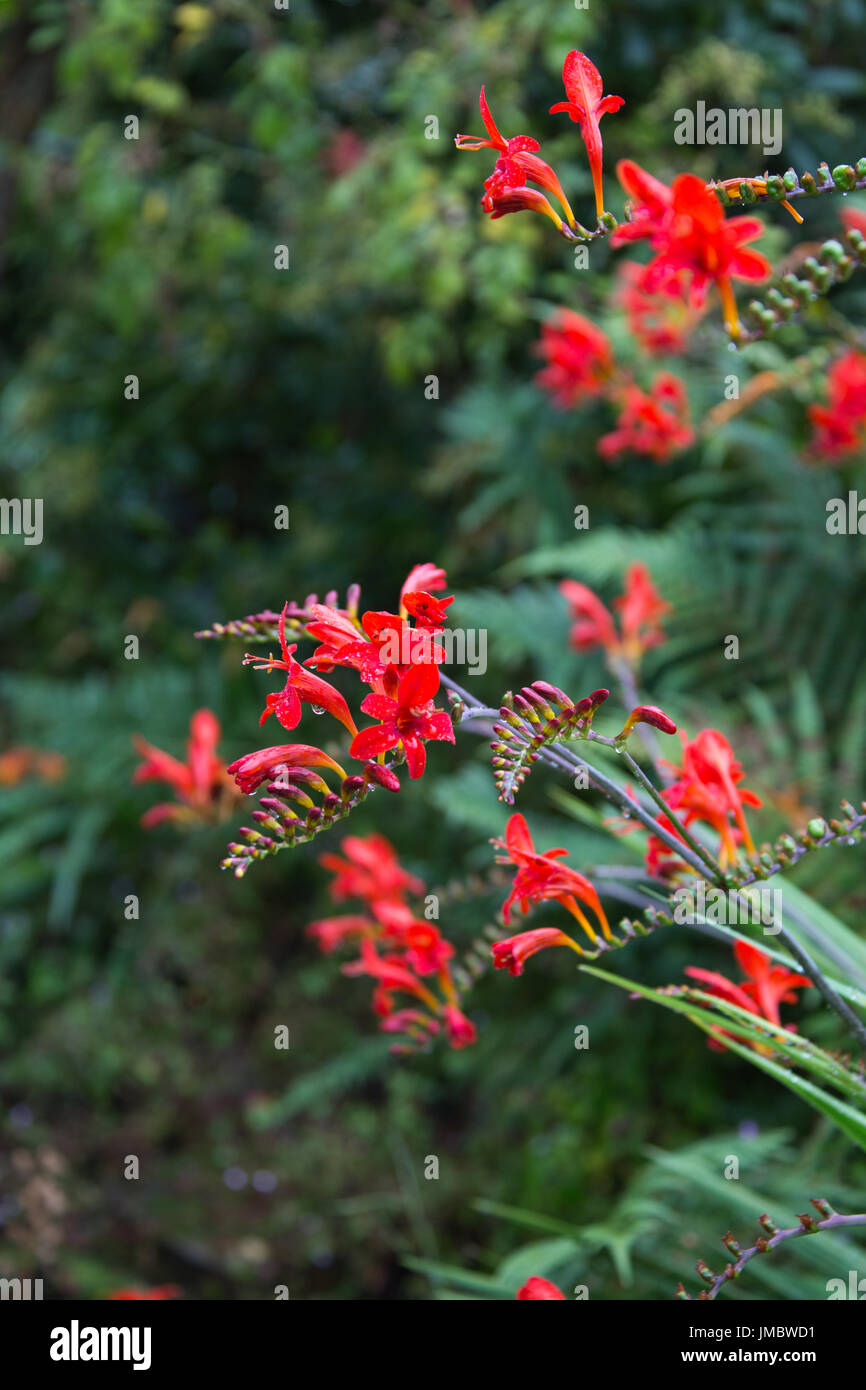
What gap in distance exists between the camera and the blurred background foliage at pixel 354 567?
2.54 meters

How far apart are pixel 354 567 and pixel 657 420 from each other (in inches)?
57.0

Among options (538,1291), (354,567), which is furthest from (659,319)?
(538,1291)

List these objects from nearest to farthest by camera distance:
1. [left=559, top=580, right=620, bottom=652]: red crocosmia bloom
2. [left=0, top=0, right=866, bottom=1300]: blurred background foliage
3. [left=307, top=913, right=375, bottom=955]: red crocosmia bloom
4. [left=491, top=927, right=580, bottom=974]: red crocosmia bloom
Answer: [left=491, top=927, right=580, bottom=974]: red crocosmia bloom → [left=307, top=913, right=375, bottom=955]: red crocosmia bloom → [left=559, top=580, right=620, bottom=652]: red crocosmia bloom → [left=0, top=0, right=866, bottom=1300]: blurred background foliage

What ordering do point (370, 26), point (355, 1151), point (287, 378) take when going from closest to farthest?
1. point (355, 1151)
2. point (370, 26)
3. point (287, 378)

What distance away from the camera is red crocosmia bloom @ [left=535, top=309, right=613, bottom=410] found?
8.02 ft

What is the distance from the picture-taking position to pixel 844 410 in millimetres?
2314

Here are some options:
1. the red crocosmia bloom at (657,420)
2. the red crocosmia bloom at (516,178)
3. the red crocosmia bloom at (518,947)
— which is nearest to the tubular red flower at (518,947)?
the red crocosmia bloom at (518,947)

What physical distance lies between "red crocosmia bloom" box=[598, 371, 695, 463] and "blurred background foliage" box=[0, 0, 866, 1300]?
0.73 ft

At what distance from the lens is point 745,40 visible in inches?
111

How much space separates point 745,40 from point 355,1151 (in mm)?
2965

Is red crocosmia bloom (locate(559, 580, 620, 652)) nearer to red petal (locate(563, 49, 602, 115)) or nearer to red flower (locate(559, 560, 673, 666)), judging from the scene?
red flower (locate(559, 560, 673, 666))

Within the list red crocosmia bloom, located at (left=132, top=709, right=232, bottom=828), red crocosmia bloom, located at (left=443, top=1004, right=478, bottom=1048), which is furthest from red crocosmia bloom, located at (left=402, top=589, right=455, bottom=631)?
red crocosmia bloom, located at (left=132, top=709, right=232, bottom=828)
